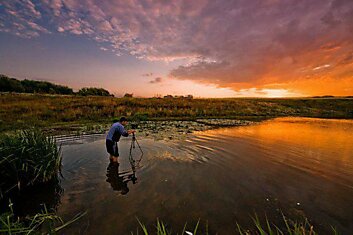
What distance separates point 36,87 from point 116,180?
91302 mm

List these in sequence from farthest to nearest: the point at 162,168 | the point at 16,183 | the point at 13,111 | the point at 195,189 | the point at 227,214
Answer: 1. the point at 13,111
2. the point at 162,168
3. the point at 195,189
4. the point at 16,183
5. the point at 227,214

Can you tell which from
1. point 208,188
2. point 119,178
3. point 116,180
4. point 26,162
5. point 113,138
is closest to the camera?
point 26,162

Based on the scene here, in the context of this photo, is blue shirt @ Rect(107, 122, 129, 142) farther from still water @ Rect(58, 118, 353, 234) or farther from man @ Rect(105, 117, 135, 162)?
still water @ Rect(58, 118, 353, 234)

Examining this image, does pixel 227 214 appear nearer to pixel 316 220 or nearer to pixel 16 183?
pixel 316 220

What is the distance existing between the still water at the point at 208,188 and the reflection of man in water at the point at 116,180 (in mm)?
35

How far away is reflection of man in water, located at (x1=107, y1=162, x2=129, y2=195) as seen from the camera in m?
6.75

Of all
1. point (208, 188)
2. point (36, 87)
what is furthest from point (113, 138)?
point (36, 87)

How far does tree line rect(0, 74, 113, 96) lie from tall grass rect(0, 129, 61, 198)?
71.5m

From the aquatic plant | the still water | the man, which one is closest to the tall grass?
the still water

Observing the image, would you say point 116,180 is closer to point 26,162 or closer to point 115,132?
point 115,132

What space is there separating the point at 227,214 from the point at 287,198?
7.70 ft

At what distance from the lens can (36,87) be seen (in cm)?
7806

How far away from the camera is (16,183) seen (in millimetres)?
6090

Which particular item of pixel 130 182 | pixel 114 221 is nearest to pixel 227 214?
pixel 114 221
